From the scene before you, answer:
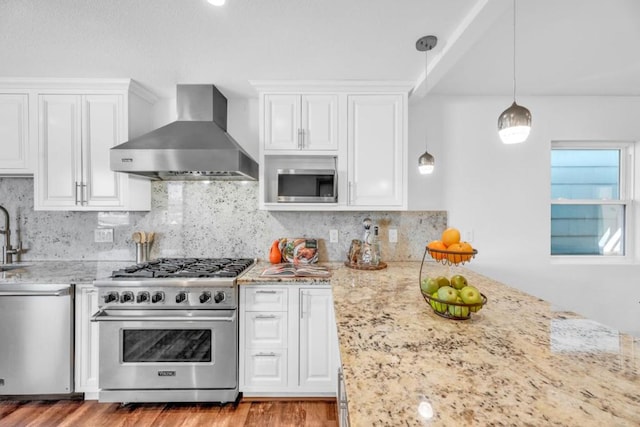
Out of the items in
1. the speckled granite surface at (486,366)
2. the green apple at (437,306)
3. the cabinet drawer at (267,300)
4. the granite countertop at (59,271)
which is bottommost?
the cabinet drawer at (267,300)

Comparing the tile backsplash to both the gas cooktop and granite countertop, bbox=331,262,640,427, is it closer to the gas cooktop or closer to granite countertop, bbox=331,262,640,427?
the gas cooktop

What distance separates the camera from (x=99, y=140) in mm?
2340

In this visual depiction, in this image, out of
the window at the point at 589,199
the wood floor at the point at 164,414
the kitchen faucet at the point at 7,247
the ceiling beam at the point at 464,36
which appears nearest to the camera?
the ceiling beam at the point at 464,36

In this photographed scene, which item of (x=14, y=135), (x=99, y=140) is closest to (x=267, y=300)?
(x=99, y=140)

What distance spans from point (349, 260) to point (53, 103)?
2.65 meters

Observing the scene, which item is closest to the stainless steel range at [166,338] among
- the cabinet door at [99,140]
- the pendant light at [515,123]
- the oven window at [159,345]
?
the oven window at [159,345]

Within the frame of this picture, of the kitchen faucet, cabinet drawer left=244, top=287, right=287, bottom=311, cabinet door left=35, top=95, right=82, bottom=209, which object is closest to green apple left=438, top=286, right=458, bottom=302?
cabinet drawer left=244, top=287, right=287, bottom=311

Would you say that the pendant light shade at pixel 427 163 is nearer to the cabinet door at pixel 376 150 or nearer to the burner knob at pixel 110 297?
the cabinet door at pixel 376 150

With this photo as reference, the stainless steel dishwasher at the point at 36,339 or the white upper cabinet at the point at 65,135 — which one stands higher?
the white upper cabinet at the point at 65,135

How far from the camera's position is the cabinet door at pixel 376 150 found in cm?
239

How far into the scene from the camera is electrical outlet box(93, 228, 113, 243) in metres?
2.65

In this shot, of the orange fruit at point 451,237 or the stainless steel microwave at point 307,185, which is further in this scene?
the stainless steel microwave at point 307,185

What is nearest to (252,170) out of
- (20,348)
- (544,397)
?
(20,348)

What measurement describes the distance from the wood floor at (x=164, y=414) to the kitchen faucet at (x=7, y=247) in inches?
A: 44.1
